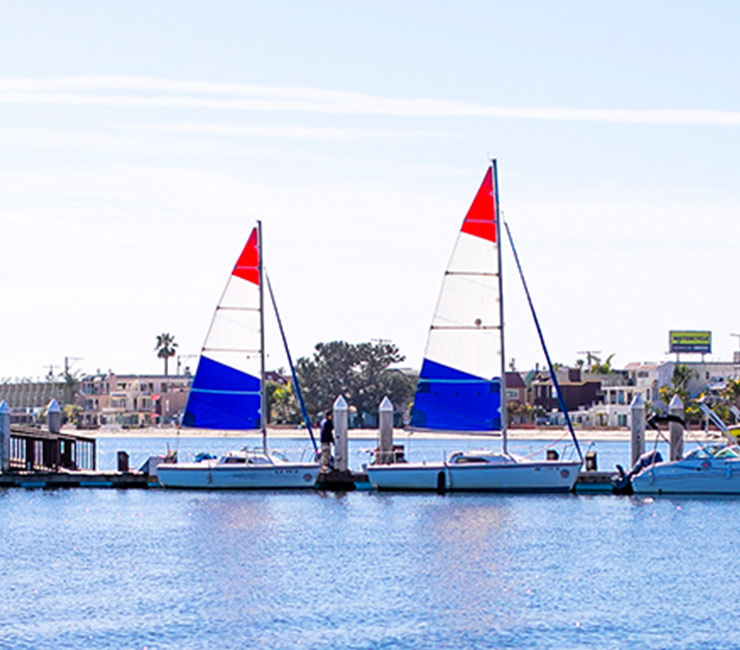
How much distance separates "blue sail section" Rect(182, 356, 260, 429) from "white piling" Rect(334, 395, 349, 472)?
385 cm

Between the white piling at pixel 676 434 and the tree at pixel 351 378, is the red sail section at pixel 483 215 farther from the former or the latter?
the tree at pixel 351 378

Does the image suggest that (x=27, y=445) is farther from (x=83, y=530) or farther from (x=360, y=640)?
(x=360, y=640)

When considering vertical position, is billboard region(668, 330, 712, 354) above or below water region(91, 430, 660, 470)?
above

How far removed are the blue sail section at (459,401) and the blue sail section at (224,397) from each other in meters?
7.89

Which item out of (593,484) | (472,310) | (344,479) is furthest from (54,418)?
(593,484)

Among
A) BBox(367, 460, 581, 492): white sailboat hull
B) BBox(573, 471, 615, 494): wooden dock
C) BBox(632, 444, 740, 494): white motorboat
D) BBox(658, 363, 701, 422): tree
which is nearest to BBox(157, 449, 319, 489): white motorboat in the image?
BBox(367, 460, 581, 492): white sailboat hull

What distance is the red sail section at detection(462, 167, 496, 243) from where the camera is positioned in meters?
57.9

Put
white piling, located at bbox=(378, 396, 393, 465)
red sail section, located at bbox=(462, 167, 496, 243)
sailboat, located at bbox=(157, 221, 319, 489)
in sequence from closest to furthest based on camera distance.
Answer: red sail section, located at bbox=(462, 167, 496, 243), white piling, located at bbox=(378, 396, 393, 465), sailboat, located at bbox=(157, 221, 319, 489)

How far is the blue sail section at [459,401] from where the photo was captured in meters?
57.6

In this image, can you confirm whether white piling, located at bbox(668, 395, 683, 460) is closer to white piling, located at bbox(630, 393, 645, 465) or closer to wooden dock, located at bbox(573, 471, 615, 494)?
white piling, located at bbox(630, 393, 645, 465)

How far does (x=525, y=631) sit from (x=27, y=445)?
123ft

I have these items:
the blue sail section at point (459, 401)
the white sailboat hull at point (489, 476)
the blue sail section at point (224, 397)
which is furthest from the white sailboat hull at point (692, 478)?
the blue sail section at point (224, 397)

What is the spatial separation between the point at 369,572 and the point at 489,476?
16.7m

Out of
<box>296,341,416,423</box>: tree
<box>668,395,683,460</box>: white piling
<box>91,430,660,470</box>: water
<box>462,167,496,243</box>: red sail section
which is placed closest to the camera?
<box>462,167,496,243</box>: red sail section
